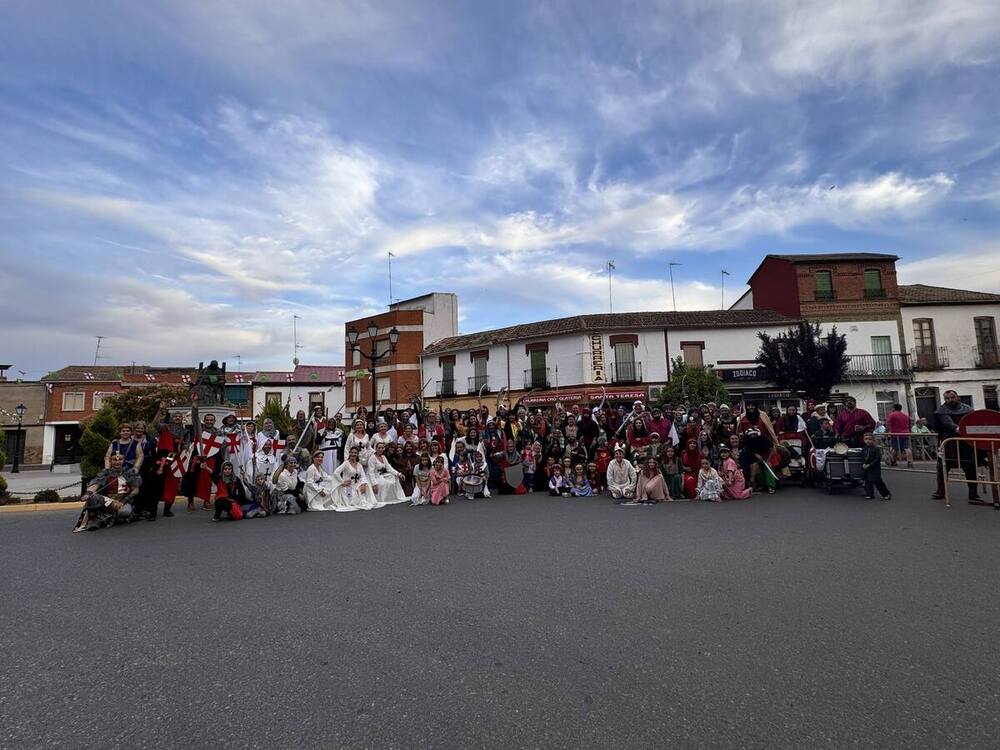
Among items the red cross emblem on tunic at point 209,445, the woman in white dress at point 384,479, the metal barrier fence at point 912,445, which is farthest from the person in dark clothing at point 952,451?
the red cross emblem on tunic at point 209,445

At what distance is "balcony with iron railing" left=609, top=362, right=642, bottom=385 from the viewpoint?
30.4m

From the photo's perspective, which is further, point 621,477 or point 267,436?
point 621,477

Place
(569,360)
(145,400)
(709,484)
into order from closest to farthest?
(709,484)
(569,360)
(145,400)

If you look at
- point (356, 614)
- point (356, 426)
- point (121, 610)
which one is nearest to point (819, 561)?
point (356, 614)

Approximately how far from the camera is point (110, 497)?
8.27 meters

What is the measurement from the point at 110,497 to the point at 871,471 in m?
11.9

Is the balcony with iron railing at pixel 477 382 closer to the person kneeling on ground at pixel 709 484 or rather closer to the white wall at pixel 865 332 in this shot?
the white wall at pixel 865 332

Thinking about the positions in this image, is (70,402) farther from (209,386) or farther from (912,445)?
(912,445)

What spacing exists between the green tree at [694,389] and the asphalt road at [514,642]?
19048 mm

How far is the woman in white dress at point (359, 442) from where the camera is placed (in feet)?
36.4

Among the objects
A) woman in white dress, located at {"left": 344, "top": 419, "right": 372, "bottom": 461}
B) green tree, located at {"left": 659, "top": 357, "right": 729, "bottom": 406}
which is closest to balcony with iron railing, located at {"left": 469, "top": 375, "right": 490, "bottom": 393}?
green tree, located at {"left": 659, "top": 357, "right": 729, "bottom": 406}

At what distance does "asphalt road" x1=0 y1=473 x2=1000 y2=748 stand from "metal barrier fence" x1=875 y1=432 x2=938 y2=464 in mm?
8757

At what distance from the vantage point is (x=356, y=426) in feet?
37.3

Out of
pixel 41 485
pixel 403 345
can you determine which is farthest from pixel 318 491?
pixel 403 345
